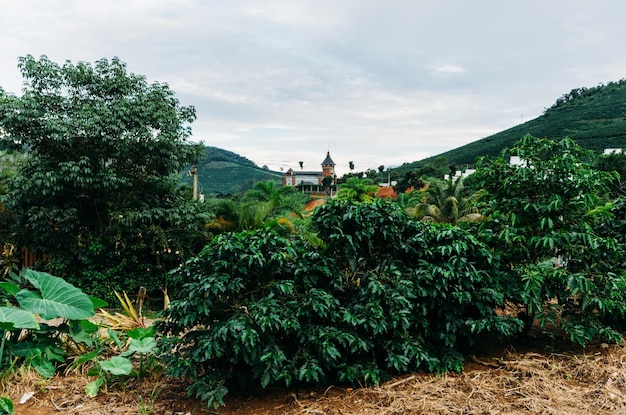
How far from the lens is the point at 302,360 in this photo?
8.80ft

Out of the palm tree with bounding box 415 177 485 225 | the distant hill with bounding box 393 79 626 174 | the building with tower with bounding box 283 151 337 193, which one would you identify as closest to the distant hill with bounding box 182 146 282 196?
the building with tower with bounding box 283 151 337 193

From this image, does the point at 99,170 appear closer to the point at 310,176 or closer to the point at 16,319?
the point at 16,319

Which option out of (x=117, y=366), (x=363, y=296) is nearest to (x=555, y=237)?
(x=363, y=296)

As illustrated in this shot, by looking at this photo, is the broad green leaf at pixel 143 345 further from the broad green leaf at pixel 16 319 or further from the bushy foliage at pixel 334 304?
the broad green leaf at pixel 16 319

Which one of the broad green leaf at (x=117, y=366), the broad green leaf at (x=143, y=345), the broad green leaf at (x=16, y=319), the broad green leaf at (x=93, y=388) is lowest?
the broad green leaf at (x=93, y=388)

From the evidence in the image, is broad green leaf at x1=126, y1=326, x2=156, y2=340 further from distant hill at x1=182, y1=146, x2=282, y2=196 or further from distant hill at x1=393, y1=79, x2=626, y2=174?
distant hill at x1=182, y1=146, x2=282, y2=196

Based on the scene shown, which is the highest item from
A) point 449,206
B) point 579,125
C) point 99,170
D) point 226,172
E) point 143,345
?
point 579,125

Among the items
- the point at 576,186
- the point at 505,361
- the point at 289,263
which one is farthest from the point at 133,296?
the point at 576,186

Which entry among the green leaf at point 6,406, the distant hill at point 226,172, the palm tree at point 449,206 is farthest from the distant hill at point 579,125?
the green leaf at point 6,406

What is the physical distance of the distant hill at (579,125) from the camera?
3862 centimetres

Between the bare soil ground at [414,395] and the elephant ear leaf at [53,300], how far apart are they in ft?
1.55

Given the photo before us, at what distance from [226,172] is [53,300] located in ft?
188

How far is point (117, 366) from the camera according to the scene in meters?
2.84

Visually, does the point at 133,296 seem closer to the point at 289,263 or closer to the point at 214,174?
the point at 289,263
